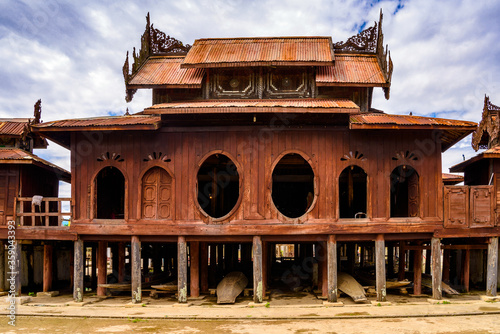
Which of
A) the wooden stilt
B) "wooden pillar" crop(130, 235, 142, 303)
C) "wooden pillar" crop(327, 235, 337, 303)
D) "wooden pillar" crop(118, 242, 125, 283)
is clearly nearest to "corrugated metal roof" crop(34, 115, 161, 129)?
"wooden pillar" crop(130, 235, 142, 303)

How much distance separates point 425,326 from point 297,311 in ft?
12.6

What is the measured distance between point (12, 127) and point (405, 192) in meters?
17.7

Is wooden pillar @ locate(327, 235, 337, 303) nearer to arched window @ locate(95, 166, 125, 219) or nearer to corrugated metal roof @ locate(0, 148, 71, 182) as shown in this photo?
arched window @ locate(95, 166, 125, 219)

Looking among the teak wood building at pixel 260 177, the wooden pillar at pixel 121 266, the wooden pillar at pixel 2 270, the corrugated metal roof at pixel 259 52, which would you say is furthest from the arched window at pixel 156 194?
the wooden pillar at pixel 2 270

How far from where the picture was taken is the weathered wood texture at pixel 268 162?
15.2 metres

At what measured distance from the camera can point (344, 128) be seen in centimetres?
1530

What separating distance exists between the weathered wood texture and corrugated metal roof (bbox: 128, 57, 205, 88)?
274 centimetres

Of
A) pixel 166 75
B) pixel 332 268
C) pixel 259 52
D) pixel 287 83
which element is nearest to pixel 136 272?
pixel 332 268

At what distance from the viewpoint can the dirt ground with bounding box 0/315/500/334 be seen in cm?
1192

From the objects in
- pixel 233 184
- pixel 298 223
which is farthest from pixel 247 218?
pixel 233 184

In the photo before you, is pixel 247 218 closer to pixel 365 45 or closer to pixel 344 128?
pixel 344 128

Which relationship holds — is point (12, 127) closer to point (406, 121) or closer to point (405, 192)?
point (406, 121)

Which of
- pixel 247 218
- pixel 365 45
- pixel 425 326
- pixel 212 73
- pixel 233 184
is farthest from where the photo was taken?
pixel 233 184

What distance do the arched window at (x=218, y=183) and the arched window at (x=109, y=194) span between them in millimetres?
3853
